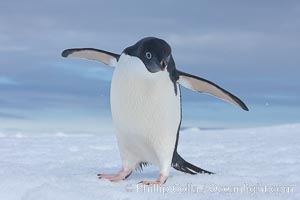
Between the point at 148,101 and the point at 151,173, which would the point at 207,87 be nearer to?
the point at 148,101

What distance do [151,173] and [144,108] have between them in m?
1.10

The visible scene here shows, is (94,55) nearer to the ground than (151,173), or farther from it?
farther from it

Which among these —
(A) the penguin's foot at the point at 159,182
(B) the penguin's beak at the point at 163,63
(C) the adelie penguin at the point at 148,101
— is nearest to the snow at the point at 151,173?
(A) the penguin's foot at the point at 159,182

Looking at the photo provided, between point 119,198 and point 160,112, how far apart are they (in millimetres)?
779

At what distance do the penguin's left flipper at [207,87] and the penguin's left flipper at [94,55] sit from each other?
0.53 metres

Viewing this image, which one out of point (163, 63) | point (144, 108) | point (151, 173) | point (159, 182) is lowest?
point (151, 173)

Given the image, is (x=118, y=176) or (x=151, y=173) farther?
(x=151, y=173)

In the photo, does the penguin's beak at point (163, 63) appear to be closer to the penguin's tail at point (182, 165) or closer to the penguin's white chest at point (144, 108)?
the penguin's white chest at point (144, 108)

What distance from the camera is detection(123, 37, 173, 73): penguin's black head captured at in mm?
3721

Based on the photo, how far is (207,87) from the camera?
441cm

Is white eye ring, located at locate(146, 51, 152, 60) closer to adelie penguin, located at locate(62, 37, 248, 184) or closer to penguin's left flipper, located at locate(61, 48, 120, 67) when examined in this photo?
adelie penguin, located at locate(62, 37, 248, 184)

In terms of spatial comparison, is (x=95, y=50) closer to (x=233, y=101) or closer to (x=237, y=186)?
(x=233, y=101)

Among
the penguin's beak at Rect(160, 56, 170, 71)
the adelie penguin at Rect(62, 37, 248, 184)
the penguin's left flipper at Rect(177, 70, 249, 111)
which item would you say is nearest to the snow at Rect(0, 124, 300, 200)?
the adelie penguin at Rect(62, 37, 248, 184)

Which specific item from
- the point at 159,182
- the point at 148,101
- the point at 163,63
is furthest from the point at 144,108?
the point at 159,182
